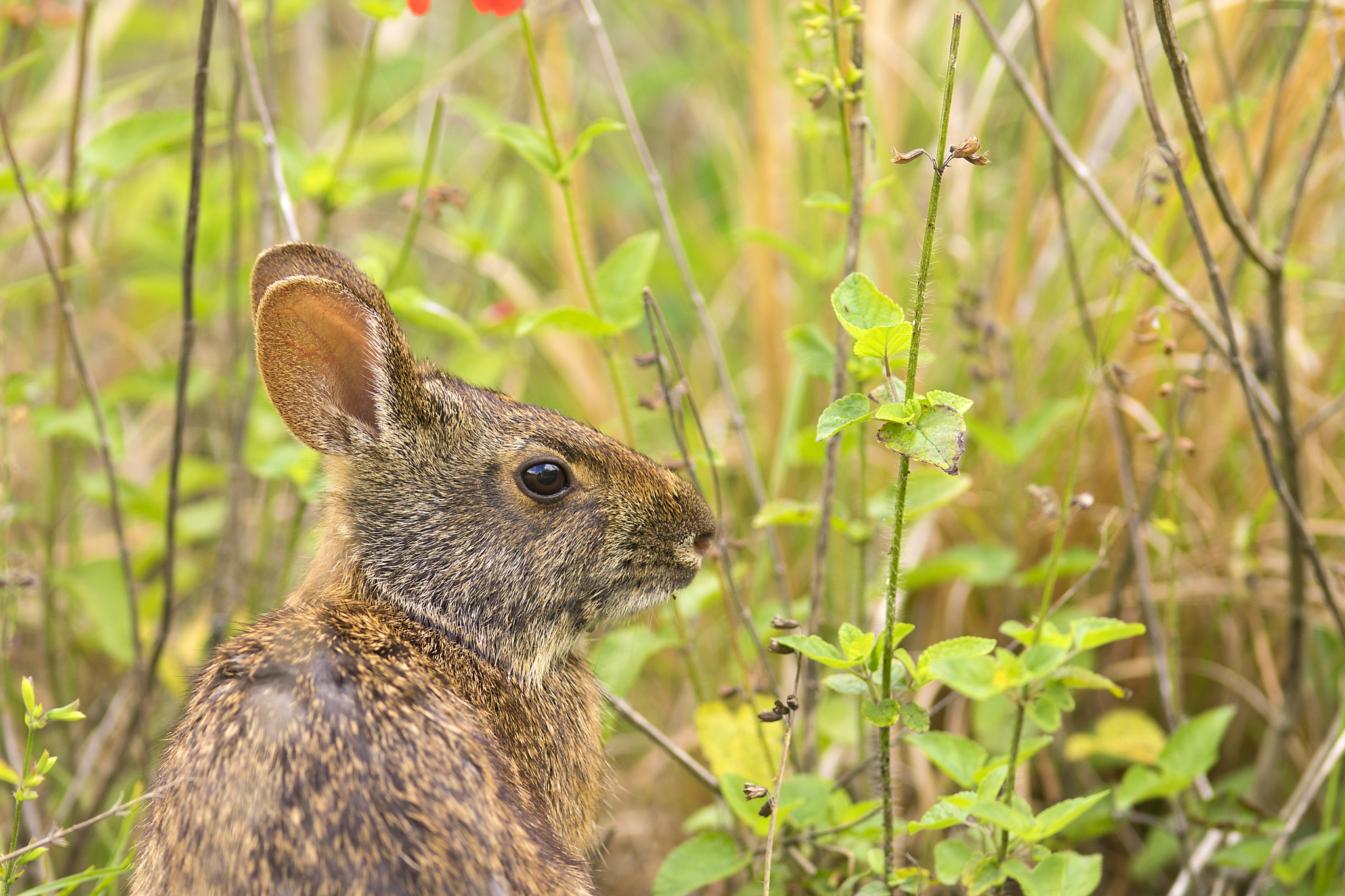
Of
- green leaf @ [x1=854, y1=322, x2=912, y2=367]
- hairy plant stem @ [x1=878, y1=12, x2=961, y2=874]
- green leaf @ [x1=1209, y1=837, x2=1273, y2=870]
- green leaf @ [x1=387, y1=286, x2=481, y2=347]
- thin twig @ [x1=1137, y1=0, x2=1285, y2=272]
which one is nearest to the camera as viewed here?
hairy plant stem @ [x1=878, y1=12, x2=961, y2=874]

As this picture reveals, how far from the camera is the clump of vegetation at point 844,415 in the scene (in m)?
2.62

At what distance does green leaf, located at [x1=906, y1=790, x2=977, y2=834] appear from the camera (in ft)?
7.11

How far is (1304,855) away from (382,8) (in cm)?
291

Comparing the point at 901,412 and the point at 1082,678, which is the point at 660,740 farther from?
the point at 901,412

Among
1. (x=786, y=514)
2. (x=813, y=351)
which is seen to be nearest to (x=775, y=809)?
(x=786, y=514)

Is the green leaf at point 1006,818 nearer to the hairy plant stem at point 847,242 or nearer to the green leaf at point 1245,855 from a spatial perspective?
the hairy plant stem at point 847,242

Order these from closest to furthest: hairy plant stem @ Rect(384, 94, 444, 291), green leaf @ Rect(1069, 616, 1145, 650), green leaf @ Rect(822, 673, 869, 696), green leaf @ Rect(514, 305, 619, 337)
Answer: green leaf @ Rect(1069, 616, 1145, 650), green leaf @ Rect(822, 673, 869, 696), green leaf @ Rect(514, 305, 619, 337), hairy plant stem @ Rect(384, 94, 444, 291)

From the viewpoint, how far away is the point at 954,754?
236 cm

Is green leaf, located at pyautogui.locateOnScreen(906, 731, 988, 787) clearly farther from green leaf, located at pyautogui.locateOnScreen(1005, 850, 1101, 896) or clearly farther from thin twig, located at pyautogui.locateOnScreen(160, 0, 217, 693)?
thin twig, located at pyautogui.locateOnScreen(160, 0, 217, 693)

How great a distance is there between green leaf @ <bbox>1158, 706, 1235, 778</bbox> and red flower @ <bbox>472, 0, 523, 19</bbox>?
214 cm

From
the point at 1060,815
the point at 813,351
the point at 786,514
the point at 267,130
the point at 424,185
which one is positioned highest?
the point at 267,130

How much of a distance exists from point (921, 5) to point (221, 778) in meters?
4.35

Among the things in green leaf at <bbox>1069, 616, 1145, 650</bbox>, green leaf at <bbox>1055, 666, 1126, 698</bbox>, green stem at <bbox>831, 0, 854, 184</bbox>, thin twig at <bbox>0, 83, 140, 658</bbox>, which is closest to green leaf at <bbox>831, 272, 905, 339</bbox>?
green stem at <bbox>831, 0, 854, 184</bbox>

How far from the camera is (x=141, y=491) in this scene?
3.95 meters
